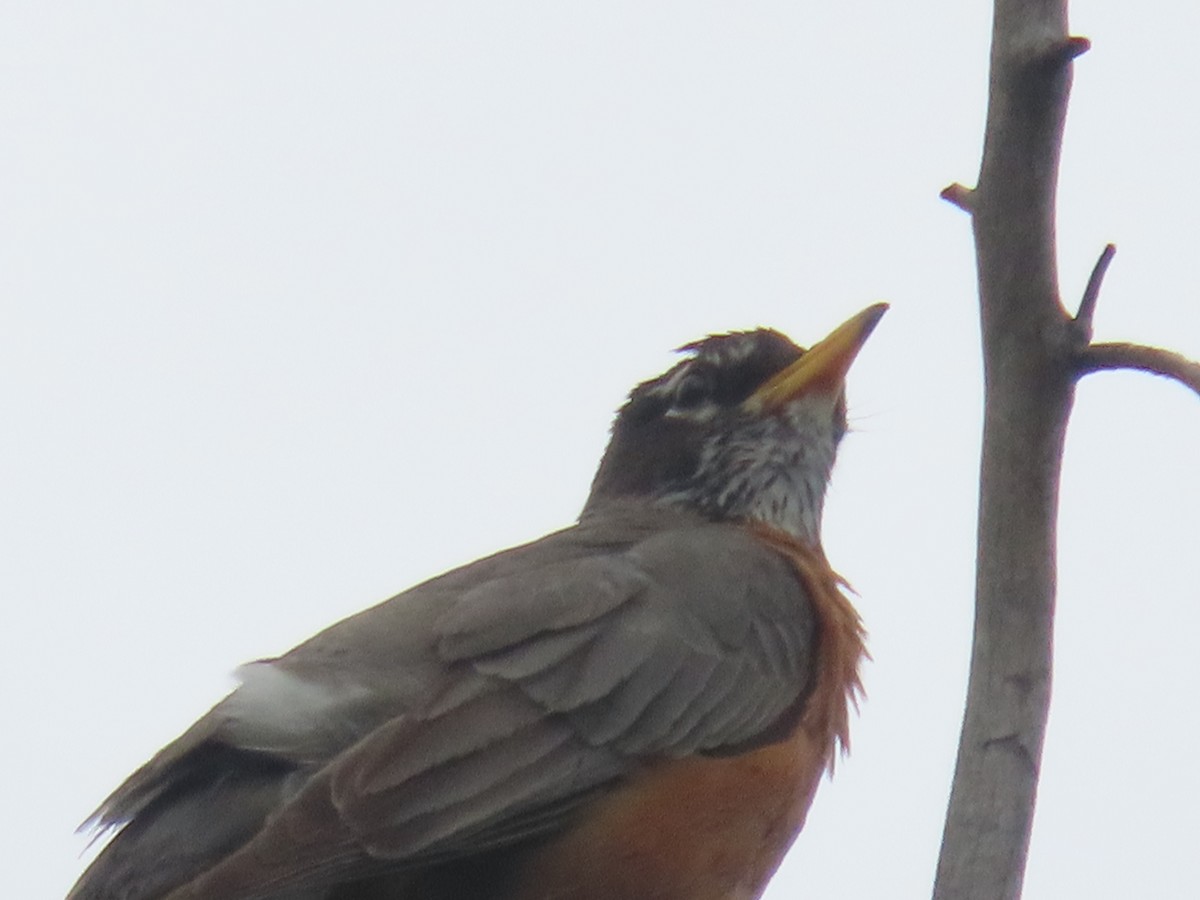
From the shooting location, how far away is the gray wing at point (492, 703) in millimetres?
Answer: 3143

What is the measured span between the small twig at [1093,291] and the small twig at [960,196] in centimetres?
25

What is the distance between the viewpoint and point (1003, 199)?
2666 millimetres

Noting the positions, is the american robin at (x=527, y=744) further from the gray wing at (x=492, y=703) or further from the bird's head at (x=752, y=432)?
the bird's head at (x=752, y=432)

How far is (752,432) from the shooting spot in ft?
16.8

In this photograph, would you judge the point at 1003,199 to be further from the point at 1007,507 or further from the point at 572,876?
the point at 572,876

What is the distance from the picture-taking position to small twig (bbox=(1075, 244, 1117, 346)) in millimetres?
2703

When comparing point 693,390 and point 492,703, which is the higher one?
point 693,390

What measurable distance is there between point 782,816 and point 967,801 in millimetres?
1167

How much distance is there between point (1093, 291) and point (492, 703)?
1.58 m

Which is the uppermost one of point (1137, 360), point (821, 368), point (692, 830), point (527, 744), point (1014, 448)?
point (821, 368)

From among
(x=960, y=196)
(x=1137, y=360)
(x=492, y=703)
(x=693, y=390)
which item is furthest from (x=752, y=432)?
(x=1137, y=360)

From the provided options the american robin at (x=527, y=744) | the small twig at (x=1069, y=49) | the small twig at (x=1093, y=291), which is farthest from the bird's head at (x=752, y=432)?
the small twig at (x=1069, y=49)

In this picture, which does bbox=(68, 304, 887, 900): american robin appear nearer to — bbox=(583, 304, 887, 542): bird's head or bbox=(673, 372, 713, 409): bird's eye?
bbox=(583, 304, 887, 542): bird's head

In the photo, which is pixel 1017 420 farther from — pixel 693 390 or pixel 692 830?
pixel 693 390
